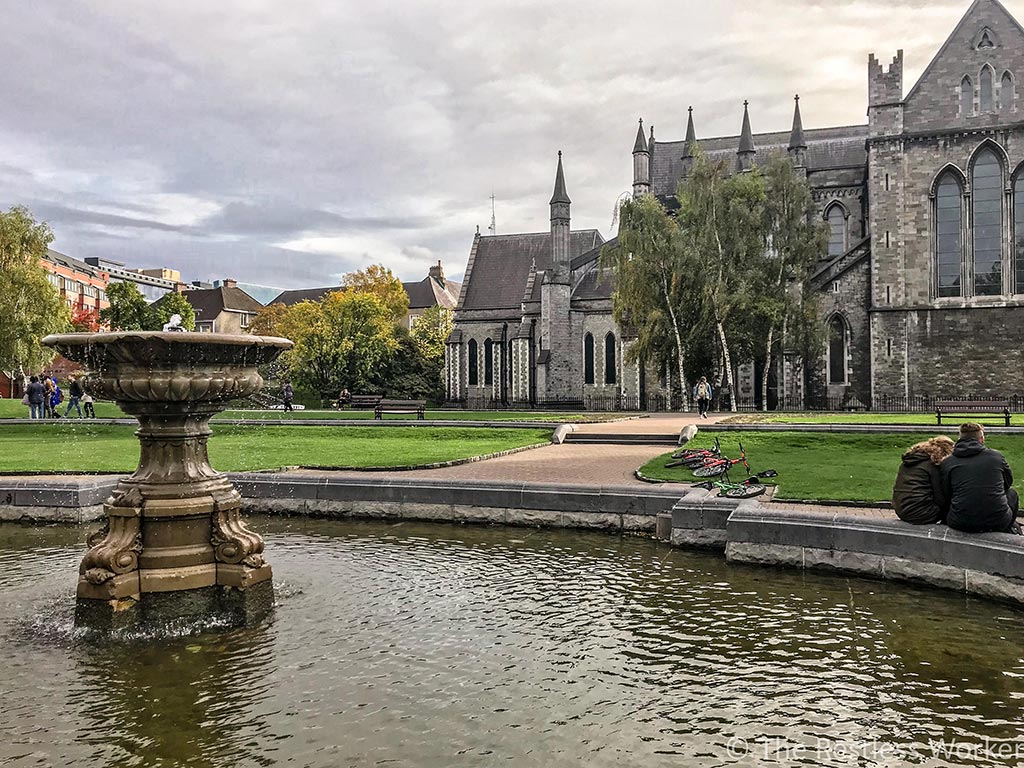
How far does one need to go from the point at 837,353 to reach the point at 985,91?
49.9ft

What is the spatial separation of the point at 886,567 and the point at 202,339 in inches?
295

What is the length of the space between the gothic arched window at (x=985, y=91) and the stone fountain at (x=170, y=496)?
44249 millimetres

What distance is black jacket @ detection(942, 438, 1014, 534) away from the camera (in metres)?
7.84

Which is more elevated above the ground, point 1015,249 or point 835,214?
point 835,214

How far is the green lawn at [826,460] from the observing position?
12281 millimetres

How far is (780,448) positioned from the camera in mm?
19438

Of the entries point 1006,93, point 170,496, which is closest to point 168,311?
point 1006,93

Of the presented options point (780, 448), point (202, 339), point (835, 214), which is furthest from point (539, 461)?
point (835, 214)

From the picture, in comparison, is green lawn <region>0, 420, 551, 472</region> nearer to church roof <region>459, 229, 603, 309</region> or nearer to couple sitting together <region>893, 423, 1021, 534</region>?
couple sitting together <region>893, 423, 1021, 534</region>

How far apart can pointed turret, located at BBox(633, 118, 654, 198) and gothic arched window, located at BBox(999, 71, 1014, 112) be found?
21.5m

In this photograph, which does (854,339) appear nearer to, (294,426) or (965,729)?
(294,426)

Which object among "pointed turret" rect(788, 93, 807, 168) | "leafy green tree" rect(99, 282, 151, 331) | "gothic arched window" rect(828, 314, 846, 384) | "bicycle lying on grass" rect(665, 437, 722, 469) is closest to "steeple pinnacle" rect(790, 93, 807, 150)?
"pointed turret" rect(788, 93, 807, 168)

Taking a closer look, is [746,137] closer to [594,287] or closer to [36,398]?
[594,287]

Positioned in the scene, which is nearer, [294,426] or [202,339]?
[202,339]
